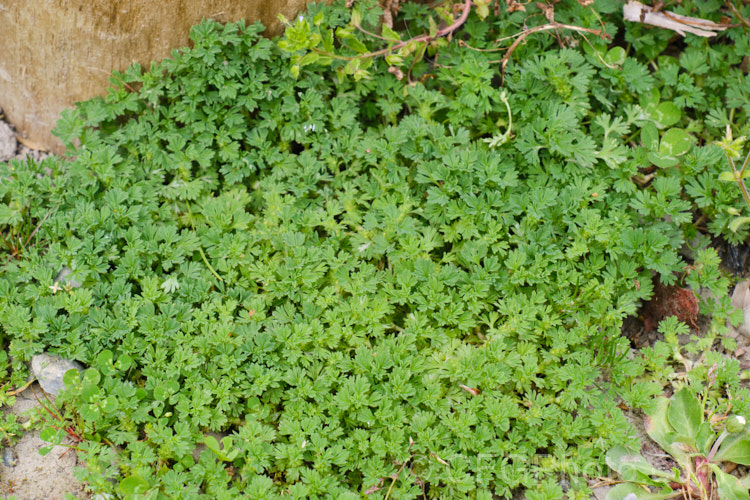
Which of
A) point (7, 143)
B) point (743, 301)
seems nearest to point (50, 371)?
point (7, 143)

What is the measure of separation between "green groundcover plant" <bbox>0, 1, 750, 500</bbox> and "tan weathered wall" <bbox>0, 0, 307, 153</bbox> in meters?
0.14

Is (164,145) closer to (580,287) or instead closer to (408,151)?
(408,151)

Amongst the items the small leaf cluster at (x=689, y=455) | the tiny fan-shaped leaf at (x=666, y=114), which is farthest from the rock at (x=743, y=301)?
the tiny fan-shaped leaf at (x=666, y=114)

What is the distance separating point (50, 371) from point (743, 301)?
4.05 meters

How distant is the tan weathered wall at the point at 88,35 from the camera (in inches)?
144

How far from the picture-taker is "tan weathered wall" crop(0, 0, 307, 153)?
3648mm

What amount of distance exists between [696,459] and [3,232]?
4.26 m

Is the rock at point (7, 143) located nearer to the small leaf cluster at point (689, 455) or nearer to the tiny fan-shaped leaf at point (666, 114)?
the small leaf cluster at point (689, 455)

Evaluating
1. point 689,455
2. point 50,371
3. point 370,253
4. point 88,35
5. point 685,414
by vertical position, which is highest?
point 88,35

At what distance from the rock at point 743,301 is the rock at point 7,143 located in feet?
16.1

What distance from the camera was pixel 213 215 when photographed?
3666 millimetres

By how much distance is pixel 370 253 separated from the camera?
3.61 m

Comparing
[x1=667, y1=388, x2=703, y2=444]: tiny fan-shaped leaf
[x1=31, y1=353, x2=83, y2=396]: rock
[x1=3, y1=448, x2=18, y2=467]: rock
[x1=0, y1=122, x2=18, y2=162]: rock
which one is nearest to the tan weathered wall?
[x1=0, y1=122, x2=18, y2=162]: rock

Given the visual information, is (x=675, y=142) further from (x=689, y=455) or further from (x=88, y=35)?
(x=88, y=35)
